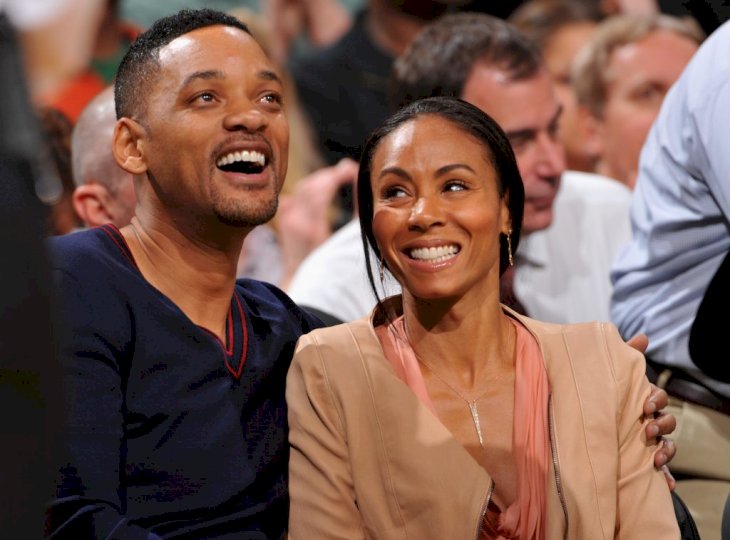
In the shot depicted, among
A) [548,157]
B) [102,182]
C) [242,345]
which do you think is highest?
[102,182]

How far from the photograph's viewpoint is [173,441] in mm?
1937

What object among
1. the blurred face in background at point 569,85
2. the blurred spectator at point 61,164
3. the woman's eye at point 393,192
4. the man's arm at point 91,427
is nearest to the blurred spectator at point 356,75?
the blurred face in background at point 569,85

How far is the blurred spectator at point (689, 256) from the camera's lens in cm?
247

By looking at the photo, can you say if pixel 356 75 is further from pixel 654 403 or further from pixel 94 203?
pixel 654 403

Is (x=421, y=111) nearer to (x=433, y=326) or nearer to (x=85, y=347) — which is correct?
(x=433, y=326)

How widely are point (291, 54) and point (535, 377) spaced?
2700mm

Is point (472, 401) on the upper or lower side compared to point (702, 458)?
upper

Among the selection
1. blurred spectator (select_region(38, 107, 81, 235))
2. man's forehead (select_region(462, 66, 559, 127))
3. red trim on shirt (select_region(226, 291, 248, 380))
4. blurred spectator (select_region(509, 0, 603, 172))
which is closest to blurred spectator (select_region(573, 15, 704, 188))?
blurred spectator (select_region(509, 0, 603, 172))

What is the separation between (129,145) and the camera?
215cm

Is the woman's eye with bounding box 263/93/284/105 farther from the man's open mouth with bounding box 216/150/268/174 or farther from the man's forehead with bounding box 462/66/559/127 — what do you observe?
the man's forehead with bounding box 462/66/559/127

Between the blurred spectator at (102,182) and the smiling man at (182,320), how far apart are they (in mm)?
541

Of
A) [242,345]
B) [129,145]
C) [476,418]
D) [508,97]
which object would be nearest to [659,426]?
[476,418]

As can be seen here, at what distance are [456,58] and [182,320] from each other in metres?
1.60

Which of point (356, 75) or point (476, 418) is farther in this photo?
point (356, 75)
